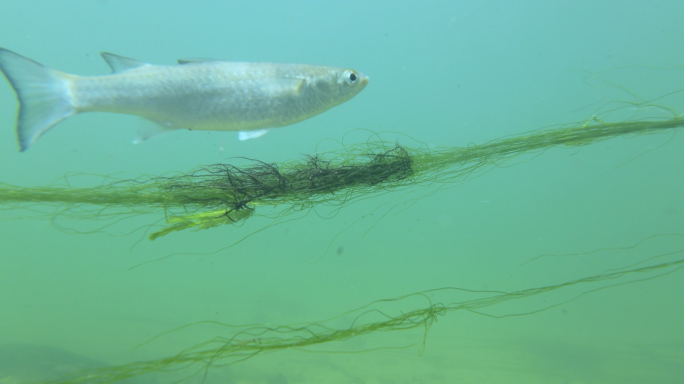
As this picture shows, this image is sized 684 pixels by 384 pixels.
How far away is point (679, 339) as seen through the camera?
8.32 m

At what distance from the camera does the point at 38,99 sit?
8.89 ft

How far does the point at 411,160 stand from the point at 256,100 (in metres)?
1.75

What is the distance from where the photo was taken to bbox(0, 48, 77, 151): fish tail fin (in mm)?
2652

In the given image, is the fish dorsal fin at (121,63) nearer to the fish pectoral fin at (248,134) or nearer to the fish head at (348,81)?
the fish pectoral fin at (248,134)

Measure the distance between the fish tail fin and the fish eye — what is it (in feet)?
8.76

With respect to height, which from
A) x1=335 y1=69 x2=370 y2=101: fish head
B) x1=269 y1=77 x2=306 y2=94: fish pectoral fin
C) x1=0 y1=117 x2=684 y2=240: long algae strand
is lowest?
x1=0 y1=117 x2=684 y2=240: long algae strand

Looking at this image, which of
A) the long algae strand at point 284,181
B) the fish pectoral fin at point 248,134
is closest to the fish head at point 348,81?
the long algae strand at point 284,181

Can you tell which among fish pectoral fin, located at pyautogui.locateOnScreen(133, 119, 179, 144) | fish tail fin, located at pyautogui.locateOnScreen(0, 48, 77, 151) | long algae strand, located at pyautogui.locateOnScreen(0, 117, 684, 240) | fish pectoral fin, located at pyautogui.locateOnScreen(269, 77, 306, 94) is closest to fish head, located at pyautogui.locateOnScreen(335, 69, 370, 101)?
fish pectoral fin, located at pyautogui.locateOnScreen(269, 77, 306, 94)

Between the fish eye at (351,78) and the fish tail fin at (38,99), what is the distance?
2.67 meters

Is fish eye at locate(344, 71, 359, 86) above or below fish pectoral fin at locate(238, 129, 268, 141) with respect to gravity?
above

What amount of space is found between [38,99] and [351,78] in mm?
3050

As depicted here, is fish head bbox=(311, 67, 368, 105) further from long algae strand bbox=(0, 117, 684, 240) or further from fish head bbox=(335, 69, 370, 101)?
long algae strand bbox=(0, 117, 684, 240)

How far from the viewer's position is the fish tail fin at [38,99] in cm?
265

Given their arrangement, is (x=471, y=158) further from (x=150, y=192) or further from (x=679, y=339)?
(x=679, y=339)
